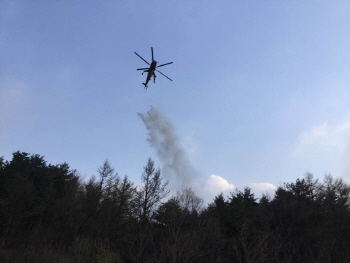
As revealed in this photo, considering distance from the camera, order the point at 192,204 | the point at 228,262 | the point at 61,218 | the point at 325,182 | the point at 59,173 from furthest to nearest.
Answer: the point at 192,204 < the point at 325,182 < the point at 59,173 < the point at 61,218 < the point at 228,262

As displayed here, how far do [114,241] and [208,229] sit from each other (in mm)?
14866

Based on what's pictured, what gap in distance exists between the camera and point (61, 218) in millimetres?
36719

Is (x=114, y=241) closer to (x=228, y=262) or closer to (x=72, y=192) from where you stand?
(x=72, y=192)

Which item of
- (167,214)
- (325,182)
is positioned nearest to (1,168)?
(167,214)

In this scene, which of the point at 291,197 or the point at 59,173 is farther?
the point at 59,173

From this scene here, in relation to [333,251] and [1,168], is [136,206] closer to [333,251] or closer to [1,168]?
[1,168]

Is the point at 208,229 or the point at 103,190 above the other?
the point at 103,190

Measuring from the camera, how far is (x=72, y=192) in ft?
136

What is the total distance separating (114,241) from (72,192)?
38.6ft

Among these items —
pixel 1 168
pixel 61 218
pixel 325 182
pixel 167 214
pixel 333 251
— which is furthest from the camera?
pixel 325 182

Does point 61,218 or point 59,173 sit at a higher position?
point 59,173

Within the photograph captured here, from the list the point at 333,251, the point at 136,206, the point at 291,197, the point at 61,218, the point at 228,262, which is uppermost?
the point at 291,197

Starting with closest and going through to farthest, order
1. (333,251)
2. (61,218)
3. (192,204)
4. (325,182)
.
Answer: (333,251)
(61,218)
(325,182)
(192,204)

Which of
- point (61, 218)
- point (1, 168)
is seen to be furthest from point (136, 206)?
point (1, 168)
